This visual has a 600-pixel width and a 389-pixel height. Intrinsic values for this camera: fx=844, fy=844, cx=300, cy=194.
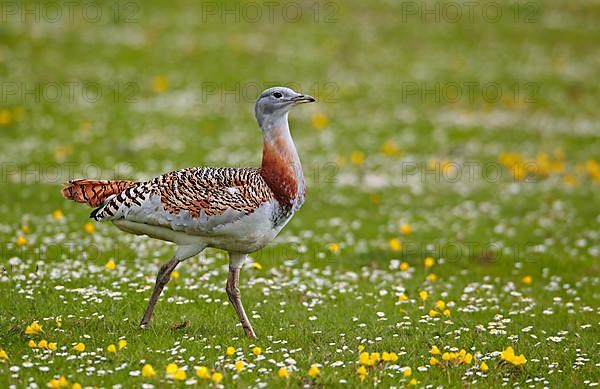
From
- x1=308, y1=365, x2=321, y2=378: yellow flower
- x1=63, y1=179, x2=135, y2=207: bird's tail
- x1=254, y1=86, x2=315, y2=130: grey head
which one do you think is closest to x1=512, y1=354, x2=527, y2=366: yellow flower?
x1=308, y1=365, x2=321, y2=378: yellow flower

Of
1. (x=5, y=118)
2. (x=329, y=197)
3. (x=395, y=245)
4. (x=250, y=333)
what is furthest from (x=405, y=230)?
(x=5, y=118)

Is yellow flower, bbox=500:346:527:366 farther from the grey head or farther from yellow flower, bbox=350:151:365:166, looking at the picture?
yellow flower, bbox=350:151:365:166

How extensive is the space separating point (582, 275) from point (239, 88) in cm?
1547

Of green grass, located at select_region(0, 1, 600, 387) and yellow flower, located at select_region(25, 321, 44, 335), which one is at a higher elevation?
yellow flower, located at select_region(25, 321, 44, 335)

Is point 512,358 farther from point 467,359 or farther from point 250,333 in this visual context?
point 250,333

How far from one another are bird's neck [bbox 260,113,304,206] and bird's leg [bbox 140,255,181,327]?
56.5 inches

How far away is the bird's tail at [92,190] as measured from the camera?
33.5 ft

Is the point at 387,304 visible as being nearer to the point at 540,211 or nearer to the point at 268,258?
the point at 268,258

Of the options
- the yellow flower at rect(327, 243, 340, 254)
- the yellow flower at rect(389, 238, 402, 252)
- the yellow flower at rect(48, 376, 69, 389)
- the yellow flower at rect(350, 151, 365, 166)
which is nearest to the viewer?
the yellow flower at rect(48, 376, 69, 389)

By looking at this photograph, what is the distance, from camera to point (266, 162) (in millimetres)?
9922

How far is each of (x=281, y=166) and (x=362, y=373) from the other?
283cm

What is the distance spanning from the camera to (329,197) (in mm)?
19234

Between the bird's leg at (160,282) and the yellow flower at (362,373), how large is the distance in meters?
2.71

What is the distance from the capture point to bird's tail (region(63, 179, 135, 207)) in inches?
402
